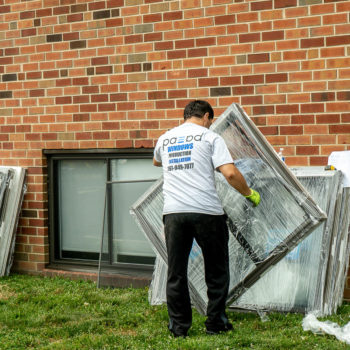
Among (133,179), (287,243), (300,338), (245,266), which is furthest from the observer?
(133,179)

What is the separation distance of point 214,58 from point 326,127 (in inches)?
52.9

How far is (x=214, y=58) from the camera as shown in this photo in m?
6.45

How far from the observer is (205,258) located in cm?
499

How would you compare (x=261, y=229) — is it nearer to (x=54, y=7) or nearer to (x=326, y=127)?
(x=326, y=127)

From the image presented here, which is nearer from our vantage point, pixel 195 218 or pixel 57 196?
pixel 195 218

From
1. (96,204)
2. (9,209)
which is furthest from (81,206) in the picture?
(9,209)

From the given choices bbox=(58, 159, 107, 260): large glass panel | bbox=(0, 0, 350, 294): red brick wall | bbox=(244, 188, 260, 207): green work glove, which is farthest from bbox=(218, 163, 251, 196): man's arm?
bbox=(58, 159, 107, 260): large glass panel

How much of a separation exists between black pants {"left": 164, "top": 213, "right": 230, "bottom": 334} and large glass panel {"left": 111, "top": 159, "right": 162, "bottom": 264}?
201 cm

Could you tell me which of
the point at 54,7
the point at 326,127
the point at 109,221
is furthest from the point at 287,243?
the point at 54,7

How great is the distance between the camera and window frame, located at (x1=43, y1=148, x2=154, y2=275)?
7027 millimetres

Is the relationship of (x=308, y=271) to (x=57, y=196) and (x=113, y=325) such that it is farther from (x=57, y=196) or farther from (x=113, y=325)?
(x=57, y=196)

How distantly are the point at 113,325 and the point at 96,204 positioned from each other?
225 centimetres

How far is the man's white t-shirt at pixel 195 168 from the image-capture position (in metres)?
4.88

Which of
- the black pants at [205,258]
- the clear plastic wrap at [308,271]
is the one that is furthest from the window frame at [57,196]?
the black pants at [205,258]
